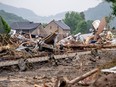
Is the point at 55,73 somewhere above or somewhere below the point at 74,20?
below

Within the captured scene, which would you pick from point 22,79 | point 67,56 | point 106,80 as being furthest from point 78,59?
point 106,80

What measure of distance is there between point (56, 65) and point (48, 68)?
1.15 m

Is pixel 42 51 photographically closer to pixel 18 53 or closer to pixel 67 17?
pixel 18 53

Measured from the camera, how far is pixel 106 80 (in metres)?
8.39

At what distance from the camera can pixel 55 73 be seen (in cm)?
1812

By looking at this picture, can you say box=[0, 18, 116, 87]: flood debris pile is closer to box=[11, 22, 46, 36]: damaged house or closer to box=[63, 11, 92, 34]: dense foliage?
box=[11, 22, 46, 36]: damaged house

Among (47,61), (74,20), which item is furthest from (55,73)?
(74,20)

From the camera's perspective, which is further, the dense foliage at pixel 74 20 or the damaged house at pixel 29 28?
the dense foliage at pixel 74 20

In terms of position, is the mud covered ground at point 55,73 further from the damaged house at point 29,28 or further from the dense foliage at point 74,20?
the dense foliage at point 74,20

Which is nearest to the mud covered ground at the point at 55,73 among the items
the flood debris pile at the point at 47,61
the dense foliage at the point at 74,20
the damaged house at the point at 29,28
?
the flood debris pile at the point at 47,61

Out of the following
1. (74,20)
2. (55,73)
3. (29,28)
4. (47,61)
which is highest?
(74,20)

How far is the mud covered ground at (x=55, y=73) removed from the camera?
914 cm

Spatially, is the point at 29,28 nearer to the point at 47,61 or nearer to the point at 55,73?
the point at 47,61

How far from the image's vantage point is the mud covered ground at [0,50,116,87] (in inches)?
360
